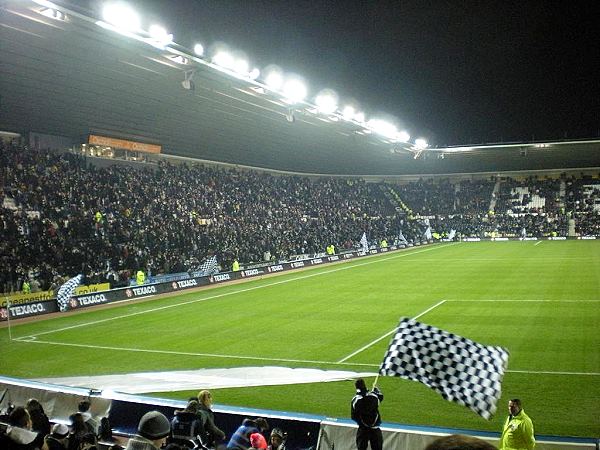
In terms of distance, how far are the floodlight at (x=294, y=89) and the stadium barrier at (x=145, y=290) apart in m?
11.0

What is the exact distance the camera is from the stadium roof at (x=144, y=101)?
83.9ft

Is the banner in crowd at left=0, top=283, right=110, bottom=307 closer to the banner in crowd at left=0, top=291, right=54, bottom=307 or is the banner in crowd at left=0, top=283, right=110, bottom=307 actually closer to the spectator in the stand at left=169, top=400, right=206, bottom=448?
the banner in crowd at left=0, top=291, right=54, bottom=307

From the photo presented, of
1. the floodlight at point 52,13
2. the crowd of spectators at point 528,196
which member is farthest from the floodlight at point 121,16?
the crowd of spectators at point 528,196

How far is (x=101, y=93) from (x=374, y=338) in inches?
894

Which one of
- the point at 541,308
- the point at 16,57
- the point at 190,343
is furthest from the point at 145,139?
the point at 541,308

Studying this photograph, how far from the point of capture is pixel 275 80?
35.8 m

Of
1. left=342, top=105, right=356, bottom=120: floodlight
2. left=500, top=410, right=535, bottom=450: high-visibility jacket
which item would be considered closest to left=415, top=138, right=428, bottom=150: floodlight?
left=342, top=105, right=356, bottom=120: floodlight

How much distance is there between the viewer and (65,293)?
2372cm

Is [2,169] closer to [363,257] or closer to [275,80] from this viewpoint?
[275,80]

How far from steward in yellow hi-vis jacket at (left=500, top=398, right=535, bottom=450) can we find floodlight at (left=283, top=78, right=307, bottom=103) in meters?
31.5

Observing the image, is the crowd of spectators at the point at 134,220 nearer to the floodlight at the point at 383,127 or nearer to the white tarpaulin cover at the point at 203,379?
the floodlight at the point at 383,127

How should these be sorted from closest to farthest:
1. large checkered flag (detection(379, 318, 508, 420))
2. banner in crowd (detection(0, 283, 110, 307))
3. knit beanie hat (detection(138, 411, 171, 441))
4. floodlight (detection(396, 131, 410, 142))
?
knit beanie hat (detection(138, 411, 171, 441)), large checkered flag (detection(379, 318, 508, 420)), banner in crowd (detection(0, 283, 110, 307)), floodlight (detection(396, 131, 410, 142))

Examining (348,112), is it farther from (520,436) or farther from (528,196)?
(520,436)

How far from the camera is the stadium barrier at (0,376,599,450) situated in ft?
25.6
